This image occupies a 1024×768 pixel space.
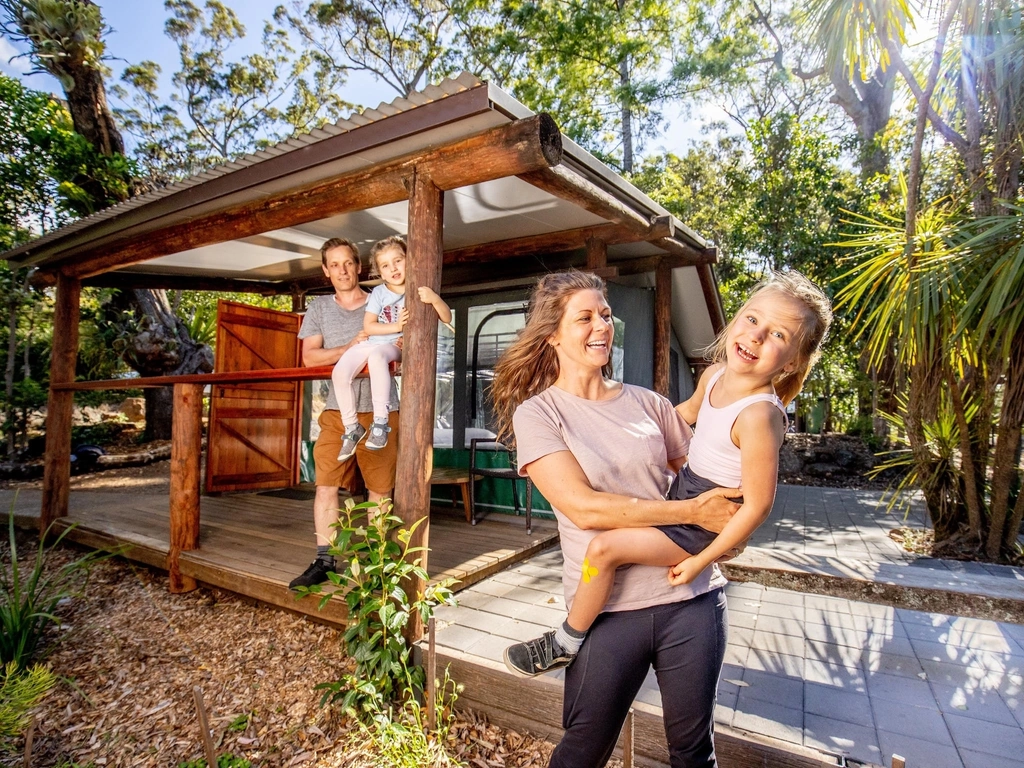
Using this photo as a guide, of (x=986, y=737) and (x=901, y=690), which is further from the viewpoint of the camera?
(x=901, y=690)

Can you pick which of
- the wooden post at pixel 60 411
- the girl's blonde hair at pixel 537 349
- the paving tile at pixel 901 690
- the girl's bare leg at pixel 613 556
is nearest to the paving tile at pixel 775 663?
the paving tile at pixel 901 690

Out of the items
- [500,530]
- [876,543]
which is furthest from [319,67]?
[876,543]

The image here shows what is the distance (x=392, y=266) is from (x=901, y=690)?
317cm

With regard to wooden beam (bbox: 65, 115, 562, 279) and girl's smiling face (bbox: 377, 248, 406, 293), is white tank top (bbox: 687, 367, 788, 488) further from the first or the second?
girl's smiling face (bbox: 377, 248, 406, 293)

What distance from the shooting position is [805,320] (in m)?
1.35

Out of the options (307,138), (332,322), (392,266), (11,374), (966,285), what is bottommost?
(11,374)

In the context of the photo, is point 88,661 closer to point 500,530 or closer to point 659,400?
point 500,530

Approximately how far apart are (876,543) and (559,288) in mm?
5006

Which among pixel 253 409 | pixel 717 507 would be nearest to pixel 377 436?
pixel 717 507

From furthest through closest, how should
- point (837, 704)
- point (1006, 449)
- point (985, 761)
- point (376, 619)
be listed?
point (1006, 449), point (376, 619), point (837, 704), point (985, 761)

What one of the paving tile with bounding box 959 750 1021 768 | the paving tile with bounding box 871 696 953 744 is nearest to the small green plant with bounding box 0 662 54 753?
the paving tile with bounding box 871 696 953 744

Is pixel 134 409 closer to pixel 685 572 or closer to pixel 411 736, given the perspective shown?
pixel 411 736

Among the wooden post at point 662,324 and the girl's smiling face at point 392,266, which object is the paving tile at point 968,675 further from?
the girl's smiling face at point 392,266

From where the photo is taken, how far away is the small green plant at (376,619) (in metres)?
2.50
